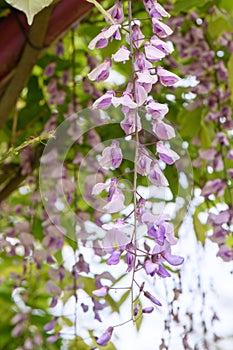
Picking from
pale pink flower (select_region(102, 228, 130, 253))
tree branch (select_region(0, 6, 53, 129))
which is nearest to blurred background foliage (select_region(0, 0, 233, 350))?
tree branch (select_region(0, 6, 53, 129))

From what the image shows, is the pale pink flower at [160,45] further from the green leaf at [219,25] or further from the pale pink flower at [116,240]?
the green leaf at [219,25]

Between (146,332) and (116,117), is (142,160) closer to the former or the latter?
(116,117)

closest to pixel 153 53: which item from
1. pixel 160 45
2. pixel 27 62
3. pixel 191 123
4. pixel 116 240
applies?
pixel 160 45

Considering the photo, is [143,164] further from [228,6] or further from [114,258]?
[228,6]

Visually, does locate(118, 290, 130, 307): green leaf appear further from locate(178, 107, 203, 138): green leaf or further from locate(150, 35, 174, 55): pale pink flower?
locate(150, 35, 174, 55): pale pink flower

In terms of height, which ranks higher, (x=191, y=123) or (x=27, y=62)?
(x=27, y=62)

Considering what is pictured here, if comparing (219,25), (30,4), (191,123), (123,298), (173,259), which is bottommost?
(123,298)

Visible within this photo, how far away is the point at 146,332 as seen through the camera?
1.13 meters

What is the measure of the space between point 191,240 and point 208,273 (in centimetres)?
7

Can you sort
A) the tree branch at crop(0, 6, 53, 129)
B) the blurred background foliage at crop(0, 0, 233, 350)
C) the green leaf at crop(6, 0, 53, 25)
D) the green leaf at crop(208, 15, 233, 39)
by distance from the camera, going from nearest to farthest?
the green leaf at crop(6, 0, 53, 25), the tree branch at crop(0, 6, 53, 129), the green leaf at crop(208, 15, 233, 39), the blurred background foliage at crop(0, 0, 233, 350)

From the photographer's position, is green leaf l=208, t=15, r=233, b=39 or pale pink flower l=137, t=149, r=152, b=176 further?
green leaf l=208, t=15, r=233, b=39

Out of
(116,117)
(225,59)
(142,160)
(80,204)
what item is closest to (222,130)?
(225,59)

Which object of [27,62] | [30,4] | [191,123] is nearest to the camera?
[30,4]

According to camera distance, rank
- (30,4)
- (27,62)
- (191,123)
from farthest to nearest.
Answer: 1. (191,123)
2. (27,62)
3. (30,4)
